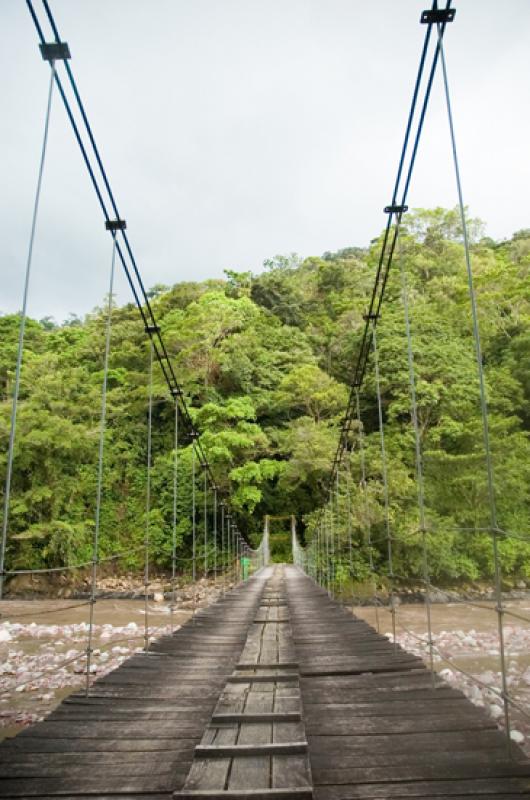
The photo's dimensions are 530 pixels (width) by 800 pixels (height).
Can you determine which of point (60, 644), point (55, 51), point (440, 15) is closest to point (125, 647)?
point (60, 644)

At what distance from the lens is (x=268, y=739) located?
1144 millimetres

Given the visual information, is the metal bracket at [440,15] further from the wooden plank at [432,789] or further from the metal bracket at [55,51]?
the wooden plank at [432,789]

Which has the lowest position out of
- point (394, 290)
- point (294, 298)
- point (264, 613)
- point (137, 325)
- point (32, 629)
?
point (32, 629)

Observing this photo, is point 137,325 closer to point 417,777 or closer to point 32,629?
point 32,629

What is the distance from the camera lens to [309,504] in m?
15.1

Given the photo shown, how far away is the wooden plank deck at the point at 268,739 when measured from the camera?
987mm

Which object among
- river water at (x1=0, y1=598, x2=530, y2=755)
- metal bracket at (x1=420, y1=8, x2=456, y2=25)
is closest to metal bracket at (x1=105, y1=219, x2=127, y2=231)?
metal bracket at (x1=420, y1=8, x2=456, y2=25)

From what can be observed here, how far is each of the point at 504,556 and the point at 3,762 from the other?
1147cm

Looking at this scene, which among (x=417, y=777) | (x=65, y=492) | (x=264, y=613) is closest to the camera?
(x=417, y=777)

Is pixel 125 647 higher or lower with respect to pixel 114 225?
lower

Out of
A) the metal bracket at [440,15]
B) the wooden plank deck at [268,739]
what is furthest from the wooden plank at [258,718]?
the metal bracket at [440,15]

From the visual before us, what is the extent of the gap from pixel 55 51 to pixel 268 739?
2240 millimetres

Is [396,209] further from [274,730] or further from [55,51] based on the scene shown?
[274,730]

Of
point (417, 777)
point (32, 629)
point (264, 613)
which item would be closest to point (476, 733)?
point (417, 777)
